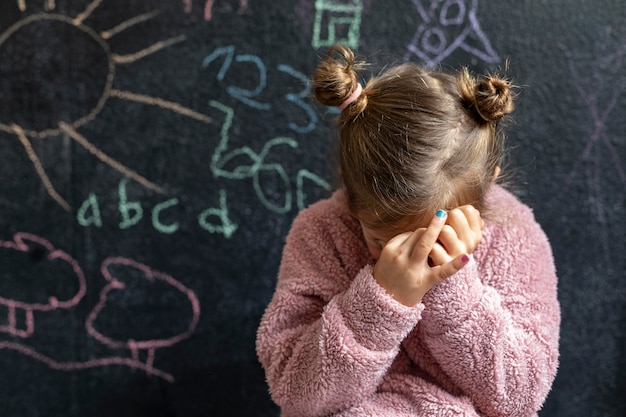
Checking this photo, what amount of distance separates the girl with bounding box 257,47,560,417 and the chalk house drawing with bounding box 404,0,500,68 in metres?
0.30

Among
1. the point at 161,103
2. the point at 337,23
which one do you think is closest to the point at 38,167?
the point at 161,103

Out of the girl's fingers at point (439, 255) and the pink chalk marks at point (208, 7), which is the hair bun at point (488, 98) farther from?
the pink chalk marks at point (208, 7)

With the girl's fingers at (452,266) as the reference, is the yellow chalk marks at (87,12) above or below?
above

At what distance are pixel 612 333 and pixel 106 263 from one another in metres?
0.92

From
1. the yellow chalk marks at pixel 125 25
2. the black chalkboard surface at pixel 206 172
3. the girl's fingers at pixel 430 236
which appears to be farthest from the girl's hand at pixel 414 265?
the yellow chalk marks at pixel 125 25

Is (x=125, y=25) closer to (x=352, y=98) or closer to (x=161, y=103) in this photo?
(x=161, y=103)

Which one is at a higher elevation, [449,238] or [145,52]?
[145,52]

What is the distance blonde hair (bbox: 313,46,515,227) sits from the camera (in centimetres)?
65

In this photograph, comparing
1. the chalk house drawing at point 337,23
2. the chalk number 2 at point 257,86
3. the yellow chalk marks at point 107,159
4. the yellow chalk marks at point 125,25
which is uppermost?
the chalk house drawing at point 337,23

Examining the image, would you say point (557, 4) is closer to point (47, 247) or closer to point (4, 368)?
point (47, 247)

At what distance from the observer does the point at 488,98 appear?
0.64 metres

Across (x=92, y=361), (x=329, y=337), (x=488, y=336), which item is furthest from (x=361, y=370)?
(x=92, y=361)

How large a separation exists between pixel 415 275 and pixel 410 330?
0.30 feet

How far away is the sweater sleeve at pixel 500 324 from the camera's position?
2.32 feet
